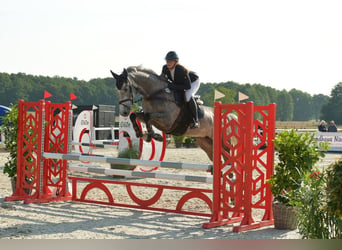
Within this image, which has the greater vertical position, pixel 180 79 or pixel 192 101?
pixel 180 79

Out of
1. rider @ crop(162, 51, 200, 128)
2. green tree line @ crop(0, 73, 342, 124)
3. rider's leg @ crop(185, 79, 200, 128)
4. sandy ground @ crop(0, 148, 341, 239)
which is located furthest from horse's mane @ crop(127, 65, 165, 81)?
green tree line @ crop(0, 73, 342, 124)

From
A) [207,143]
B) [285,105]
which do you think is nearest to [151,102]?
[207,143]

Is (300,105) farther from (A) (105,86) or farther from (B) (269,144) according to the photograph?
(B) (269,144)

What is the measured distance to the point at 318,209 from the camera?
3143 mm

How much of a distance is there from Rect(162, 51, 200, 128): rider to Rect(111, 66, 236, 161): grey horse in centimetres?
8

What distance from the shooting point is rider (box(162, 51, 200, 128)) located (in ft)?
18.7

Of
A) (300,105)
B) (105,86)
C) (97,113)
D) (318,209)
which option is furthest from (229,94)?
(300,105)

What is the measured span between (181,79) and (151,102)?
45cm

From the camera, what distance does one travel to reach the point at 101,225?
4.64m

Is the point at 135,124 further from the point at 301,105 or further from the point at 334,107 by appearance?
the point at 301,105

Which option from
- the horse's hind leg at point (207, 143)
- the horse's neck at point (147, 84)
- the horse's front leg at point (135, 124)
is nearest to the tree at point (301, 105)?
the horse's hind leg at point (207, 143)

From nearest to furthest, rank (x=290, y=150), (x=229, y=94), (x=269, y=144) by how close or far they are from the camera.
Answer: (x=290, y=150) → (x=269, y=144) → (x=229, y=94)

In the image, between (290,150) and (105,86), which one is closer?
(290,150)

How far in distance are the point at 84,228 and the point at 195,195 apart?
128cm
